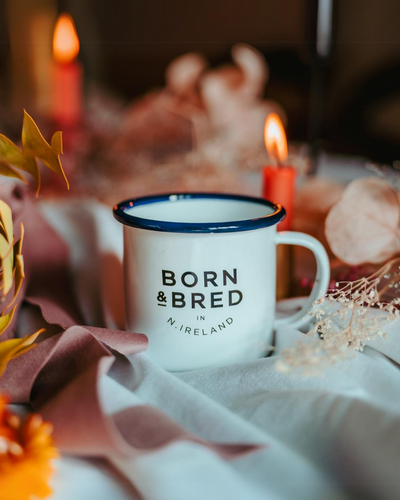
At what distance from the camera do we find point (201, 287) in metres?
0.32

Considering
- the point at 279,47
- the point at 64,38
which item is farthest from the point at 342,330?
the point at 279,47

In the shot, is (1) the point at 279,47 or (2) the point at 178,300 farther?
(1) the point at 279,47

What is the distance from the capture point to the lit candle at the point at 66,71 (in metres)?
0.73

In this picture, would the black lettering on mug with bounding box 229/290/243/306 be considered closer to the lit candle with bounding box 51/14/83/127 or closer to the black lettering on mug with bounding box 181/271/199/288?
the black lettering on mug with bounding box 181/271/199/288

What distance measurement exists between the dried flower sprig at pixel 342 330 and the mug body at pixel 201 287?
0.04 metres

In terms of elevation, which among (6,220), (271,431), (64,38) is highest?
(64,38)

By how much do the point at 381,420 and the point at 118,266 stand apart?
270mm

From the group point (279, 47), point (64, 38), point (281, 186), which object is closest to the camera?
point (281, 186)

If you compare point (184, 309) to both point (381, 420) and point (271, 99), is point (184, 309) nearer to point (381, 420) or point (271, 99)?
point (381, 420)

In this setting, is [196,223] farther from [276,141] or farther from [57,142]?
[276,141]

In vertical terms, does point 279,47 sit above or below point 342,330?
above

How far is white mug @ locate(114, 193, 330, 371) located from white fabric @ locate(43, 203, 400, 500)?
2cm

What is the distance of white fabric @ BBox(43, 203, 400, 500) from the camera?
234 millimetres

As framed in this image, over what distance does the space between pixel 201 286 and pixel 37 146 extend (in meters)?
0.13
